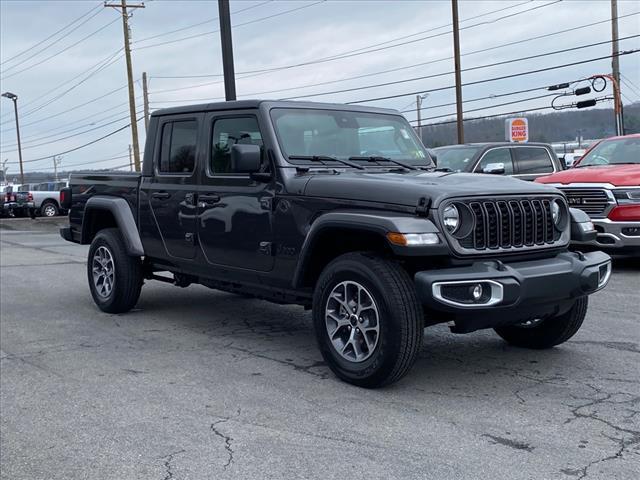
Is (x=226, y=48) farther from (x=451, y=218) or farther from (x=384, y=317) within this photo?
(x=384, y=317)

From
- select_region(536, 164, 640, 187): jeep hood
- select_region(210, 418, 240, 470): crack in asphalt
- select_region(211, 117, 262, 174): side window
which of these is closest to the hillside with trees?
select_region(536, 164, 640, 187): jeep hood

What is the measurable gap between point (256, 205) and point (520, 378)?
2.29m

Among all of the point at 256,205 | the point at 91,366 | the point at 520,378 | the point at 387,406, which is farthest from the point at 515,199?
the point at 91,366

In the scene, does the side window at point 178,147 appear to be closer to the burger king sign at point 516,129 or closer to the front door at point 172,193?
the front door at point 172,193

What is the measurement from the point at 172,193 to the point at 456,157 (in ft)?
21.4

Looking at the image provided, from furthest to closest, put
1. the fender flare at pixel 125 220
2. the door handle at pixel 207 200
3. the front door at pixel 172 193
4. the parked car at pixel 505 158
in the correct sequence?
the parked car at pixel 505 158 → the fender flare at pixel 125 220 → the front door at pixel 172 193 → the door handle at pixel 207 200

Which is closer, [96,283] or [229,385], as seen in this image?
[229,385]

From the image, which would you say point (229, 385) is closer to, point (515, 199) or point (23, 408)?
point (23, 408)

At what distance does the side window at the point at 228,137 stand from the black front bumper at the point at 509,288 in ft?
6.90

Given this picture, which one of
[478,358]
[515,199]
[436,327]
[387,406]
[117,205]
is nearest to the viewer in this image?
[387,406]

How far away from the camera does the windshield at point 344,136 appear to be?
5887mm

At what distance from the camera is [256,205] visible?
5.80 meters

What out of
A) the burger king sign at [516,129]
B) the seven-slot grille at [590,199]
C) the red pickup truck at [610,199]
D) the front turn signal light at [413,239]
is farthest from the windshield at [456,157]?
the burger king sign at [516,129]

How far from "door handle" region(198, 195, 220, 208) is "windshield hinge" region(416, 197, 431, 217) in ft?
6.81
